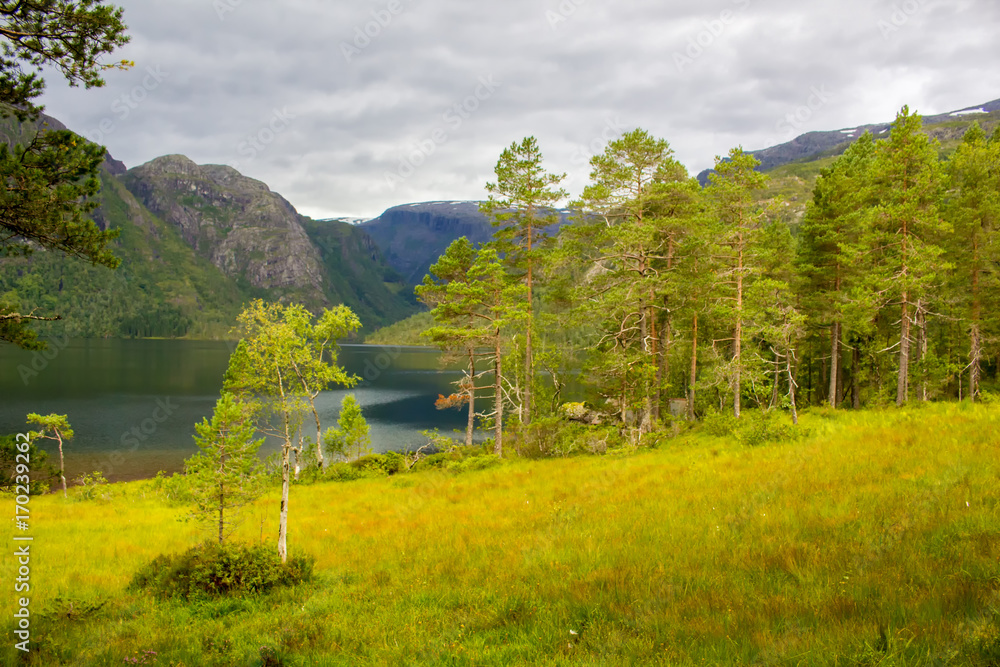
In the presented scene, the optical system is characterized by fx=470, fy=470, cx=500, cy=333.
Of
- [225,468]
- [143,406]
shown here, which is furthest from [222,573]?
[143,406]

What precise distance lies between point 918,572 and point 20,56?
1277cm

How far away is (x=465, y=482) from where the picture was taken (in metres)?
20.0

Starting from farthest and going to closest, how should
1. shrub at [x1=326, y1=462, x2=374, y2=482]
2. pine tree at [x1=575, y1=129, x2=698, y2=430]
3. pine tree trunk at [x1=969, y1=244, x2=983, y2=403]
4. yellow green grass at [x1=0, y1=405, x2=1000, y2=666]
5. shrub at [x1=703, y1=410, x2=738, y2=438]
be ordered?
shrub at [x1=326, y1=462, x2=374, y2=482], pine tree trunk at [x1=969, y1=244, x2=983, y2=403], pine tree at [x1=575, y1=129, x2=698, y2=430], shrub at [x1=703, y1=410, x2=738, y2=438], yellow green grass at [x1=0, y1=405, x2=1000, y2=666]

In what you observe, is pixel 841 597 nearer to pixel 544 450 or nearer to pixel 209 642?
pixel 209 642

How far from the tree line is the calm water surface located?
6219mm

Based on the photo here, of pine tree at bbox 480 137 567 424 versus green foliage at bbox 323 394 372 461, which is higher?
pine tree at bbox 480 137 567 424

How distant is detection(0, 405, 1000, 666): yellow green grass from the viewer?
13.5 ft

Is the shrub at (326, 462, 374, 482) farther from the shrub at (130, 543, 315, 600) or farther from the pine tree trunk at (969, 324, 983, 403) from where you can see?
the pine tree trunk at (969, 324, 983, 403)

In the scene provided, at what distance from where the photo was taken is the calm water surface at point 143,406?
153 ft

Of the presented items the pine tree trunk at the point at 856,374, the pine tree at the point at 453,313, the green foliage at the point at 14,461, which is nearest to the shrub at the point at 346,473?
the pine tree at the point at 453,313

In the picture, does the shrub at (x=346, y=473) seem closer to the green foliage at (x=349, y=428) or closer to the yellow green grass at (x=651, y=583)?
the green foliage at (x=349, y=428)

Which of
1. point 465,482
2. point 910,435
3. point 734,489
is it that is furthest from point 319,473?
point 910,435

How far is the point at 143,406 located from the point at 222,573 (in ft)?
258

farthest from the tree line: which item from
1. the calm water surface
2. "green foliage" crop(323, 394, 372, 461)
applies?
"green foliage" crop(323, 394, 372, 461)
